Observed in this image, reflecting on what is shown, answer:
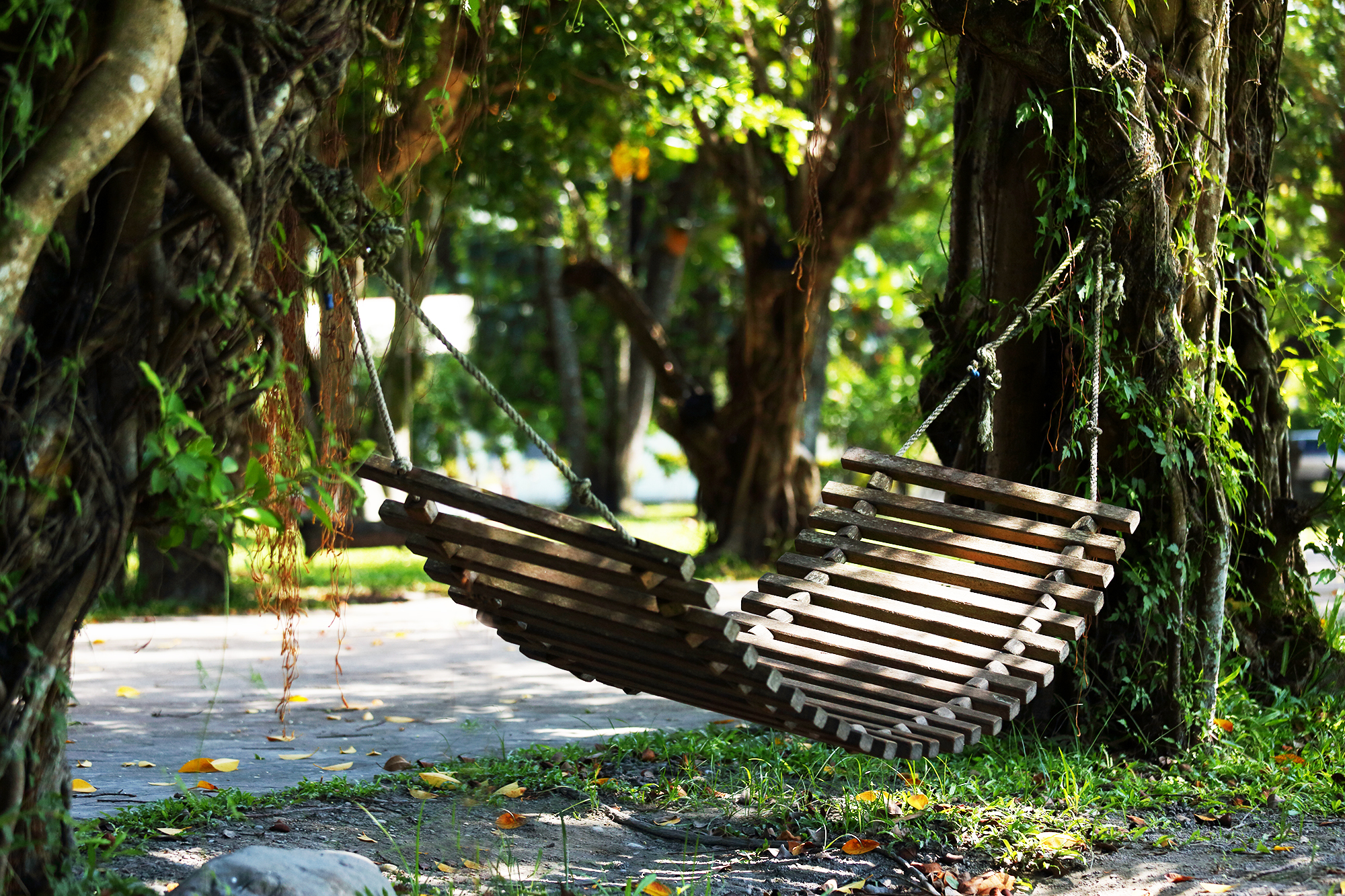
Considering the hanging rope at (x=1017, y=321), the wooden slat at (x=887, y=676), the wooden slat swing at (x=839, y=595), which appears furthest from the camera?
the hanging rope at (x=1017, y=321)

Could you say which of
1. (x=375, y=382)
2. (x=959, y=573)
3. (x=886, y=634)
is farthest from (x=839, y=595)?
(x=375, y=382)

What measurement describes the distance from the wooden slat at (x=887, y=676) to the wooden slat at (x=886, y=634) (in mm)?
110

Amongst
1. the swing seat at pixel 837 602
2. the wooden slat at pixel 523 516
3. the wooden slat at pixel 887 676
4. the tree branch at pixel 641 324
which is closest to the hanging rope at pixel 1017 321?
the swing seat at pixel 837 602

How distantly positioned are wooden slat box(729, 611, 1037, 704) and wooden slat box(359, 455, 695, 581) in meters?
0.72

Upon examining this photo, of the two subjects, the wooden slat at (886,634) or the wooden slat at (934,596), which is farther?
the wooden slat at (934,596)

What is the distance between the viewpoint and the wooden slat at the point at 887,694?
9.36 feet

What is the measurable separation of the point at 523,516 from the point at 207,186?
2.98 feet

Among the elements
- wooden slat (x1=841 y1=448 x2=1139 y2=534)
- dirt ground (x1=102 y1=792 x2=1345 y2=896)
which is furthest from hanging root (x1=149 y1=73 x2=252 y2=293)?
wooden slat (x1=841 y1=448 x2=1139 y2=534)

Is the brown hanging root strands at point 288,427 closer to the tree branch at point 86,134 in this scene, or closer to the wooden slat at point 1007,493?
the tree branch at point 86,134

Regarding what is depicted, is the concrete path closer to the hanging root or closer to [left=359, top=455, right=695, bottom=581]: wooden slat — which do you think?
[left=359, top=455, right=695, bottom=581]: wooden slat

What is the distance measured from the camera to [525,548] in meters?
2.70

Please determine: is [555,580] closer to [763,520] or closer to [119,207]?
[119,207]

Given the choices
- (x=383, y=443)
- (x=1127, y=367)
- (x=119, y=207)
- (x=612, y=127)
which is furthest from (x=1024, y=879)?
(x=383, y=443)

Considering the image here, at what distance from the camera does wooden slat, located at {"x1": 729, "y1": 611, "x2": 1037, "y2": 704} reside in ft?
10.3
